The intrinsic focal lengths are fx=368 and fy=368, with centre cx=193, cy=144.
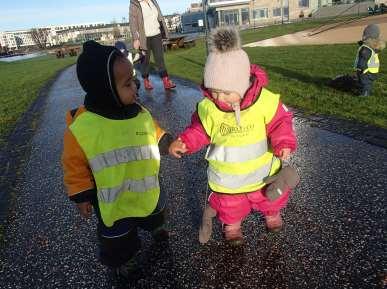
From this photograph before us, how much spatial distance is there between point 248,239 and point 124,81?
138cm

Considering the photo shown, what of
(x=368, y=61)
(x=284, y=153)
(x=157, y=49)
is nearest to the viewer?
(x=284, y=153)

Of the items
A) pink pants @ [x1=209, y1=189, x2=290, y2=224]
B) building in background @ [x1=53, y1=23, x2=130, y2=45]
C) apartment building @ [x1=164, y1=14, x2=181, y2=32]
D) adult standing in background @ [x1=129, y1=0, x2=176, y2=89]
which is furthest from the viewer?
building in background @ [x1=53, y1=23, x2=130, y2=45]

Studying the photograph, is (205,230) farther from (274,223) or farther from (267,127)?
(267,127)

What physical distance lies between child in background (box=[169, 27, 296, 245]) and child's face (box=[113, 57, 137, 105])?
0.45m

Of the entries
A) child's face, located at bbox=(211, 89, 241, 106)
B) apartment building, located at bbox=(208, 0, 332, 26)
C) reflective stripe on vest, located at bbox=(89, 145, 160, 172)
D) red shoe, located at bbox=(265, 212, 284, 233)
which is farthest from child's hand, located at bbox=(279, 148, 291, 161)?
apartment building, located at bbox=(208, 0, 332, 26)

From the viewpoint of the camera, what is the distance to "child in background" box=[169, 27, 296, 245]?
2.17 metres

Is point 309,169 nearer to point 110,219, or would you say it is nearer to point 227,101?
point 227,101

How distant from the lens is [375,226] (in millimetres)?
2539

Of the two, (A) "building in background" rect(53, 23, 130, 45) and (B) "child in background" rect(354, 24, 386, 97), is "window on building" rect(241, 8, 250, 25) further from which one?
(A) "building in background" rect(53, 23, 130, 45)

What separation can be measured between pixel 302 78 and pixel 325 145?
168 inches

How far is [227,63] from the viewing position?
2141mm

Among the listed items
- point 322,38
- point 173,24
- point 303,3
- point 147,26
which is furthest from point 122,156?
point 173,24

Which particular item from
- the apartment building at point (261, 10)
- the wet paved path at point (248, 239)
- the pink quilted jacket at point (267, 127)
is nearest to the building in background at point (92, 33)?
the apartment building at point (261, 10)

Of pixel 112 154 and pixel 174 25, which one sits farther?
pixel 174 25
